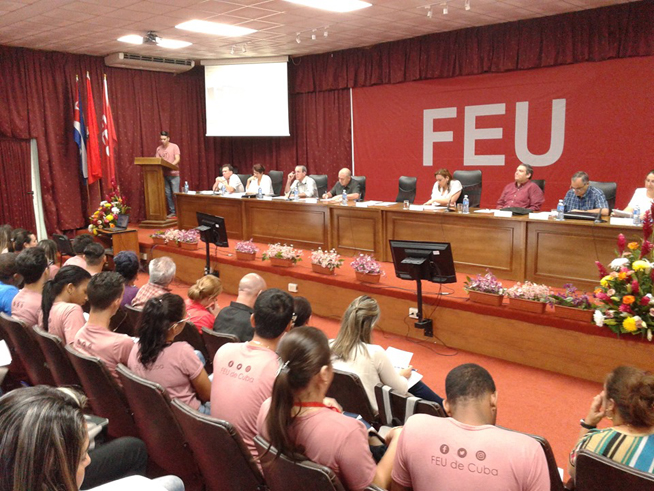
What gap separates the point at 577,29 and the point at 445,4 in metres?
1.86

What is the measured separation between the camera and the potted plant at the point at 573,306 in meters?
3.84

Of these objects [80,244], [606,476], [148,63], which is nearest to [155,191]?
[148,63]

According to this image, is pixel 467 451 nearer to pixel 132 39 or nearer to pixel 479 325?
pixel 479 325

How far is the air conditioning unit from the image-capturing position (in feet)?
30.4

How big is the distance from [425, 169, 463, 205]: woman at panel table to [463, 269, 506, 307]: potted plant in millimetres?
2129

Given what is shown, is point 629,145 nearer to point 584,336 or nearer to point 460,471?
point 584,336

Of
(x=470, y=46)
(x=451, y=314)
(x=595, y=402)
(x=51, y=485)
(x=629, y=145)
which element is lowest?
(x=451, y=314)

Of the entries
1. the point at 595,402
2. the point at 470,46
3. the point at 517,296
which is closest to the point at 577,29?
the point at 470,46

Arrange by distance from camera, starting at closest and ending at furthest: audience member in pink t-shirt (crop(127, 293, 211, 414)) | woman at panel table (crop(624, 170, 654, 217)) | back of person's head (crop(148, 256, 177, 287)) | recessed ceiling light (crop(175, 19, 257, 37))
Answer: audience member in pink t-shirt (crop(127, 293, 211, 414)), back of person's head (crop(148, 256, 177, 287)), woman at panel table (crop(624, 170, 654, 217)), recessed ceiling light (crop(175, 19, 257, 37))

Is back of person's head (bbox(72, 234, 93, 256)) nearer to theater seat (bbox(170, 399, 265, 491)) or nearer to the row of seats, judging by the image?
the row of seats

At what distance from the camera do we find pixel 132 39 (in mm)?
8211

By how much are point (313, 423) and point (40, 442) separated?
751 mm

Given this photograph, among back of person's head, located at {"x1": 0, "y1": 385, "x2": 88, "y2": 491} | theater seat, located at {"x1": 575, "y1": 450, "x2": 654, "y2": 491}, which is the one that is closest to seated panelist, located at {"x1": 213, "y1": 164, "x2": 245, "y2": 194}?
theater seat, located at {"x1": 575, "y1": 450, "x2": 654, "y2": 491}

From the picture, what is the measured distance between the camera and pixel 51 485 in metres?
1.09
